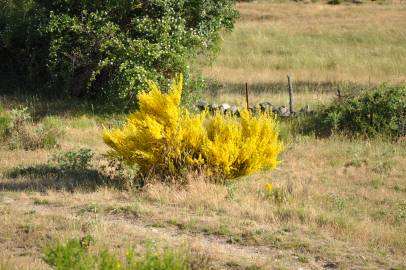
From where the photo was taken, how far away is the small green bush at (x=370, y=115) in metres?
14.6

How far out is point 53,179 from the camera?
1077 centimetres

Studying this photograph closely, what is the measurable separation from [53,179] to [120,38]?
6606mm

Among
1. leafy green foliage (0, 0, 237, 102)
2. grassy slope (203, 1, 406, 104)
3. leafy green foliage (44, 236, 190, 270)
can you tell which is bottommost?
grassy slope (203, 1, 406, 104)

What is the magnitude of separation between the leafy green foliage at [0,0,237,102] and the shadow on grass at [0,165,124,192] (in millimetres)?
4760

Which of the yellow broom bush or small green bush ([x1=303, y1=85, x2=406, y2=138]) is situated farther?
small green bush ([x1=303, y1=85, x2=406, y2=138])

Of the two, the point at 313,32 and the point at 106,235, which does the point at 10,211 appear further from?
the point at 313,32

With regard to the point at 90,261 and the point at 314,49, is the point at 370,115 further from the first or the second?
the point at 314,49

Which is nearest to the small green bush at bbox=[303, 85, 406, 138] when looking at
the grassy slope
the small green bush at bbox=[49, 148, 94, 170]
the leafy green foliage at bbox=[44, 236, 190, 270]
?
the grassy slope

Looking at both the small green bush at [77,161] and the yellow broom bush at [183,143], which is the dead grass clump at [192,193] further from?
the small green bush at [77,161]

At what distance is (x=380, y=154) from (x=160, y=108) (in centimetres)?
487

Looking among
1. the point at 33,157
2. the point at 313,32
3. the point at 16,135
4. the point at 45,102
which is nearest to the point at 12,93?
the point at 45,102

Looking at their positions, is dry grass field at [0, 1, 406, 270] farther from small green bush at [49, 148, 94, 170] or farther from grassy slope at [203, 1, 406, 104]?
grassy slope at [203, 1, 406, 104]

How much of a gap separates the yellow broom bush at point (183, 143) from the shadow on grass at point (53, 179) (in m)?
0.64

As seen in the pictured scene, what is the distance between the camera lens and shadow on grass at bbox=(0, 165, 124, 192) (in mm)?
10234
